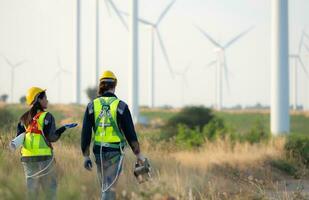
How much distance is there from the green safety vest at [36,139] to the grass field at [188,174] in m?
0.40

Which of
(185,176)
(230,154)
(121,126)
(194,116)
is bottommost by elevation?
(185,176)

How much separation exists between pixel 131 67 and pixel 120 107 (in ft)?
99.5

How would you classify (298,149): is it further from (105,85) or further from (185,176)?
(105,85)

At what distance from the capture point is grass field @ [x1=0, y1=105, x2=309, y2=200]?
759 centimetres

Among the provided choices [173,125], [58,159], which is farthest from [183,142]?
[58,159]

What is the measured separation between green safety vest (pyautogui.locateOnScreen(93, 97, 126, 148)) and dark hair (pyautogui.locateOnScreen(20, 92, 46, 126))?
79 centimetres

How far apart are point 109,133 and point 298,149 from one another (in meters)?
13.8

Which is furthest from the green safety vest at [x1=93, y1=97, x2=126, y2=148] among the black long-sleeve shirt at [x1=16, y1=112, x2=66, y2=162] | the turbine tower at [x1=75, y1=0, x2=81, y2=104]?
the turbine tower at [x1=75, y1=0, x2=81, y2=104]

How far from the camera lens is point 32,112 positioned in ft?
26.2

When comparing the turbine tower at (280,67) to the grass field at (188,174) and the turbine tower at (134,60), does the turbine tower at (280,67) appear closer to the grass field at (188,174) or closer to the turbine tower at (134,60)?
the grass field at (188,174)

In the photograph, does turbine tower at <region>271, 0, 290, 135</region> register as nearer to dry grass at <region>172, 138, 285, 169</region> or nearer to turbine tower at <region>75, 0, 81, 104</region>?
dry grass at <region>172, 138, 285, 169</region>

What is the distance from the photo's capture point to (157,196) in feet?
18.4

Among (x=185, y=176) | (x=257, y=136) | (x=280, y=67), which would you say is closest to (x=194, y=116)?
(x=280, y=67)

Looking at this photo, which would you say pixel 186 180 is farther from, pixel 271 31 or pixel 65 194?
pixel 271 31
